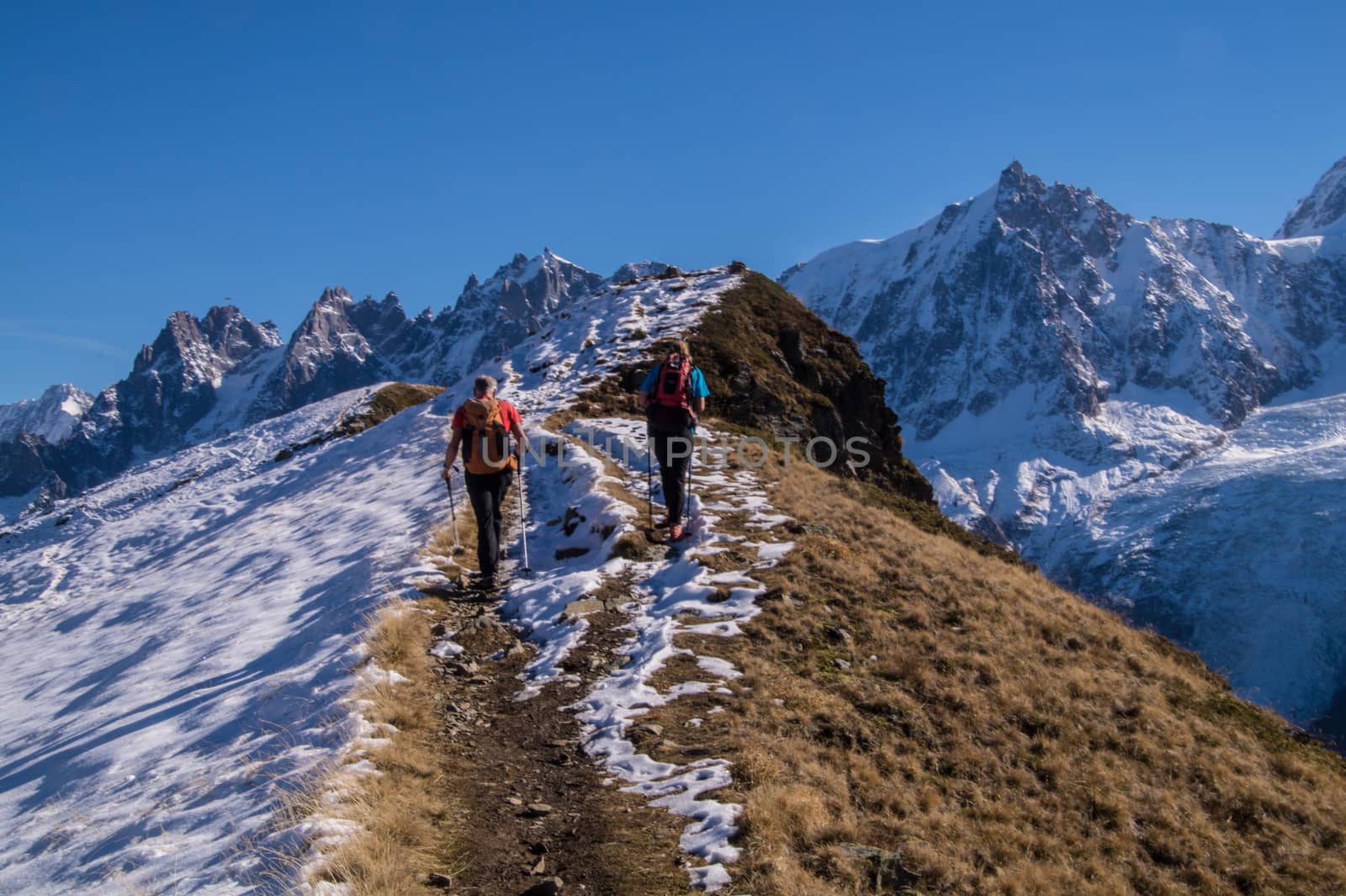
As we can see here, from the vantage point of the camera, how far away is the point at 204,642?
11.7m

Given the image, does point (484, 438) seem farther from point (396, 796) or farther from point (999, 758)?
point (999, 758)

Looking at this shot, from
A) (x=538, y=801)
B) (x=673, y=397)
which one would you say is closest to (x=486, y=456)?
(x=673, y=397)

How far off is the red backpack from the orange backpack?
3.07 m

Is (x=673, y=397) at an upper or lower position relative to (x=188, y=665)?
upper

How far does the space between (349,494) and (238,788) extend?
16334mm

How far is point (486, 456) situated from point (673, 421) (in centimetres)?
357

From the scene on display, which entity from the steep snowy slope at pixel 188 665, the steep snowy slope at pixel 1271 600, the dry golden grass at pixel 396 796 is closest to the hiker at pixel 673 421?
the steep snowy slope at pixel 188 665

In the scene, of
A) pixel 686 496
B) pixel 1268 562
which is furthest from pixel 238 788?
pixel 1268 562

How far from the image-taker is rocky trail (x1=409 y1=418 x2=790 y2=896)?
5.60 m

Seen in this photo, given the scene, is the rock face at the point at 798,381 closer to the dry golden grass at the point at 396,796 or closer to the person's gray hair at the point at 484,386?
the person's gray hair at the point at 484,386

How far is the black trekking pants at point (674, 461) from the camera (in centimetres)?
1351

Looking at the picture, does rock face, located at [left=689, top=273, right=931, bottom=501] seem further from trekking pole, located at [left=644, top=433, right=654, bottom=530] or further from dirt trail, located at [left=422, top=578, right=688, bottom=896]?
dirt trail, located at [left=422, top=578, right=688, bottom=896]

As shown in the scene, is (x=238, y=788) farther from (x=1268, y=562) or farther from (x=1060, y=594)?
(x=1268, y=562)

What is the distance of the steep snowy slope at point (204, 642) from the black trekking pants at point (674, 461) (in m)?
4.67
